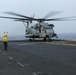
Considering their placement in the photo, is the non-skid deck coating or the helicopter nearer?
the non-skid deck coating

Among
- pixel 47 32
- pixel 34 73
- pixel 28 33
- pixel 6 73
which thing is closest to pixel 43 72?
pixel 34 73

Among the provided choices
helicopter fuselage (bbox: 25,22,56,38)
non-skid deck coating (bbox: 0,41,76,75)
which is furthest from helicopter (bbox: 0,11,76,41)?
non-skid deck coating (bbox: 0,41,76,75)

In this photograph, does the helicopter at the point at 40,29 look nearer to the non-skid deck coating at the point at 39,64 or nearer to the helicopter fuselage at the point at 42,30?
the helicopter fuselage at the point at 42,30

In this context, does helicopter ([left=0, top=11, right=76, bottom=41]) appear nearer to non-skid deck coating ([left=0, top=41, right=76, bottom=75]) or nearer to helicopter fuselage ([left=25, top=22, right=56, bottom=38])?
helicopter fuselage ([left=25, top=22, right=56, bottom=38])

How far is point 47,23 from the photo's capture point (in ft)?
173

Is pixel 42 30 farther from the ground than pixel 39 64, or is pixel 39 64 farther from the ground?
pixel 42 30

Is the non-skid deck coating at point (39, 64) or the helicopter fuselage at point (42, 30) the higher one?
the helicopter fuselage at point (42, 30)

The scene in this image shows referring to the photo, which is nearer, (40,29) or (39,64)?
(39,64)

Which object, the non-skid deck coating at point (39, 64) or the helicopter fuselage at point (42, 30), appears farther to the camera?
the helicopter fuselage at point (42, 30)

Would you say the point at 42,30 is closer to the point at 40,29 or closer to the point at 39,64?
the point at 40,29

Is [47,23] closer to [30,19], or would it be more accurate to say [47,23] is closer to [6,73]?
[30,19]

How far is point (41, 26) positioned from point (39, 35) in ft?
6.20

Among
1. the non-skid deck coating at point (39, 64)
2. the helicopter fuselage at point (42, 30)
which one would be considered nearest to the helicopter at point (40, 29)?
the helicopter fuselage at point (42, 30)

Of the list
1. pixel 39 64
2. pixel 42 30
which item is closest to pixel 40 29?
pixel 42 30
